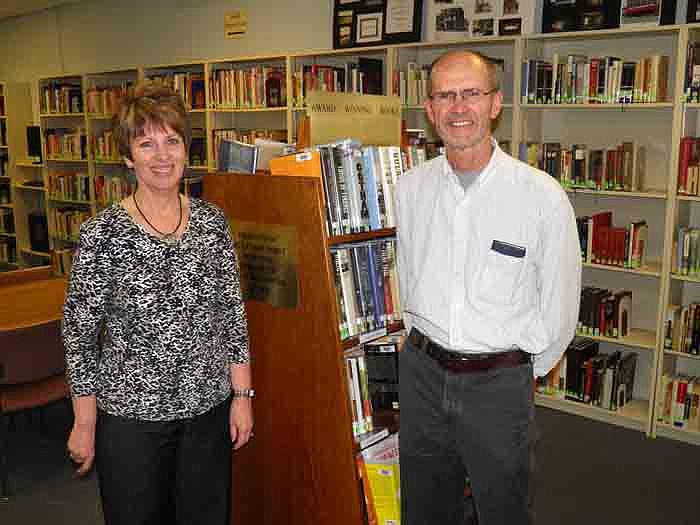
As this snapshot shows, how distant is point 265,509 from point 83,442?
2.75ft

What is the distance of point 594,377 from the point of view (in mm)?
3914

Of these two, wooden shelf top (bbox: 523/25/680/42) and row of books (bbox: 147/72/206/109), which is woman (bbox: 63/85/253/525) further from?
row of books (bbox: 147/72/206/109)

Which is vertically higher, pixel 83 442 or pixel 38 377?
pixel 83 442

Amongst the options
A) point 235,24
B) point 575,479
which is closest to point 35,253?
point 235,24

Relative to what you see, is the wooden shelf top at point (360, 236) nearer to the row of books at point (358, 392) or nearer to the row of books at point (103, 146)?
the row of books at point (358, 392)

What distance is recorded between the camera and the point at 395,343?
219 cm

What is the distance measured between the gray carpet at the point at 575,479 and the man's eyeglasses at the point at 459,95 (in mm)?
1973

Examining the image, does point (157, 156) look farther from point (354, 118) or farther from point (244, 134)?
point (244, 134)

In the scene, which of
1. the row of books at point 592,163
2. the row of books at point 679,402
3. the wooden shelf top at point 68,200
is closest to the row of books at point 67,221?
the wooden shelf top at point 68,200

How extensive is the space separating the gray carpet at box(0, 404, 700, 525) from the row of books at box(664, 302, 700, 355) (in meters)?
0.54

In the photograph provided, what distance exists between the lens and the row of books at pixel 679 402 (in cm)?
362

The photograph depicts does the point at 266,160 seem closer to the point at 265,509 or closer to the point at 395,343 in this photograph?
the point at 395,343

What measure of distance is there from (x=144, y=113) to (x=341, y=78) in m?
3.38

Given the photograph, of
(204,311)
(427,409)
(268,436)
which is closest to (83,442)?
(204,311)
